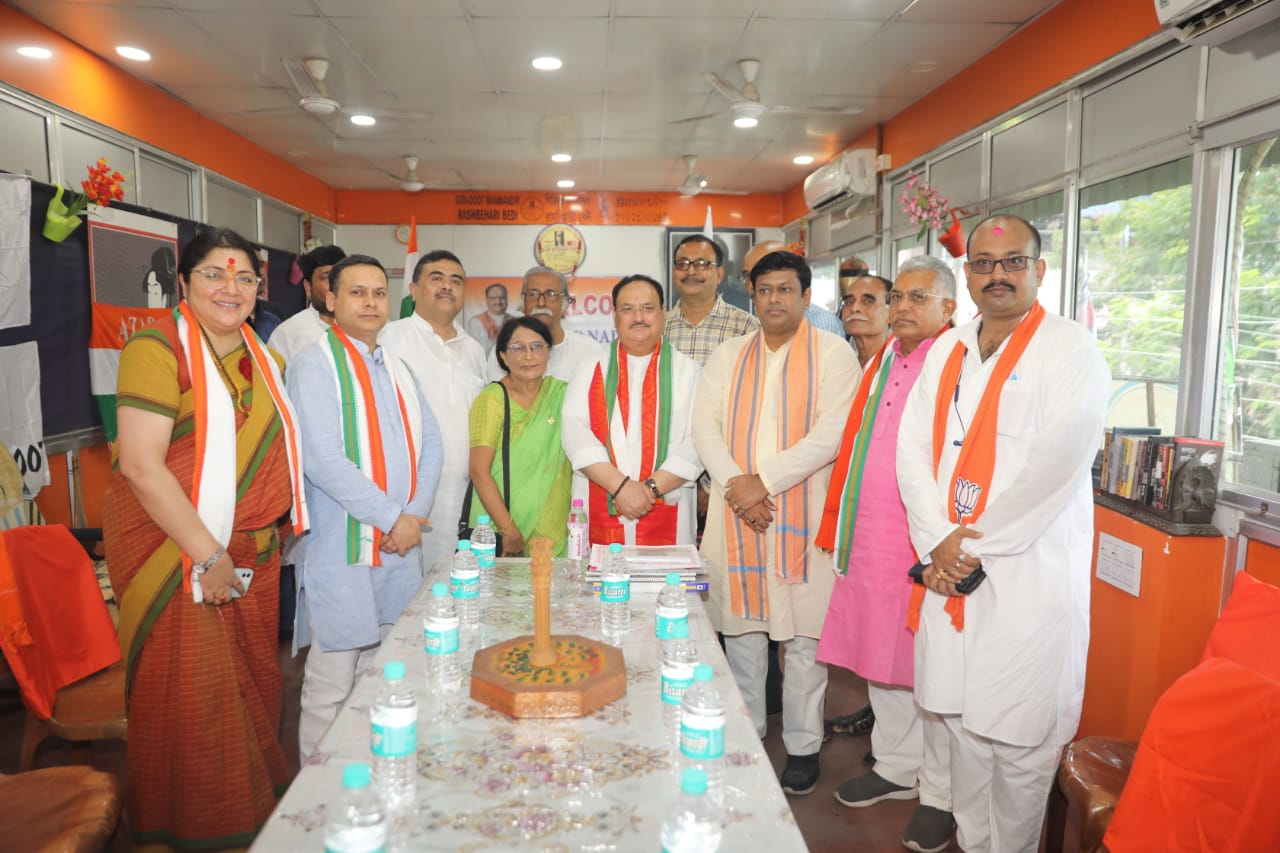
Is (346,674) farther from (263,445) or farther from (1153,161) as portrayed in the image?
(1153,161)

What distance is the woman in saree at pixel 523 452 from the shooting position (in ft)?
9.92

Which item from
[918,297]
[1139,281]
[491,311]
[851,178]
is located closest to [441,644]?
[918,297]

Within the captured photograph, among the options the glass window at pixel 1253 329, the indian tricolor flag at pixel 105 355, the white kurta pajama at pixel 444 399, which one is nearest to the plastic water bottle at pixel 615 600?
the white kurta pajama at pixel 444 399

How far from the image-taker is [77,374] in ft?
13.9

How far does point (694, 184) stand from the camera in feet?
29.4

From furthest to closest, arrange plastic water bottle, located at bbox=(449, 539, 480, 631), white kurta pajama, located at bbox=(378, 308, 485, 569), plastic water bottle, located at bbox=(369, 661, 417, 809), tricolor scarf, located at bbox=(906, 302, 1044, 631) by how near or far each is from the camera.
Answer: white kurta pajama, located at bbox=(378, 308, 485, 569) → tricolor scarf, located at bbox=(906, 302, 1044, 631) → plastic water bottle, located at bbox=(449, 539, 480, 631) → plastic water bottle, located at bbox=(369, 661, 417, 809)

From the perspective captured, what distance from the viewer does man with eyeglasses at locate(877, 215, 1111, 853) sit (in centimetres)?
211

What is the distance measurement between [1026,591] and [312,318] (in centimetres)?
327

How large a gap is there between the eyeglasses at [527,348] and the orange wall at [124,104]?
3.34 meters

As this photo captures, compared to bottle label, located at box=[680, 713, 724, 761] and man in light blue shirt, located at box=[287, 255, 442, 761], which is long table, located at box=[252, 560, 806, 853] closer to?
bottle label, located at box=[680, 713, 724, 761]

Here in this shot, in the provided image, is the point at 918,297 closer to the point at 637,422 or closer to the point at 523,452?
the point at 637,422

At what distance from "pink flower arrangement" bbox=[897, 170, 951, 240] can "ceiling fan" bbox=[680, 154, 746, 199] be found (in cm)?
267

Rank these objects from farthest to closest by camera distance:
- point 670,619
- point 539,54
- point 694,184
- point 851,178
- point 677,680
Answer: point 694,184 < point 851,178 < point 539,54 < point 670,619 < point 677,680

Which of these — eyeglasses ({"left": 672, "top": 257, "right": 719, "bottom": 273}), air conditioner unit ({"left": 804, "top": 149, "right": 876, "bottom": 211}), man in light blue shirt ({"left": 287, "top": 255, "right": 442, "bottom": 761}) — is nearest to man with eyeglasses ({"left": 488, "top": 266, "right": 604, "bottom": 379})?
eyeglasses ({"left": 672, "top": 257, "right": 719, "bottom": 273})
